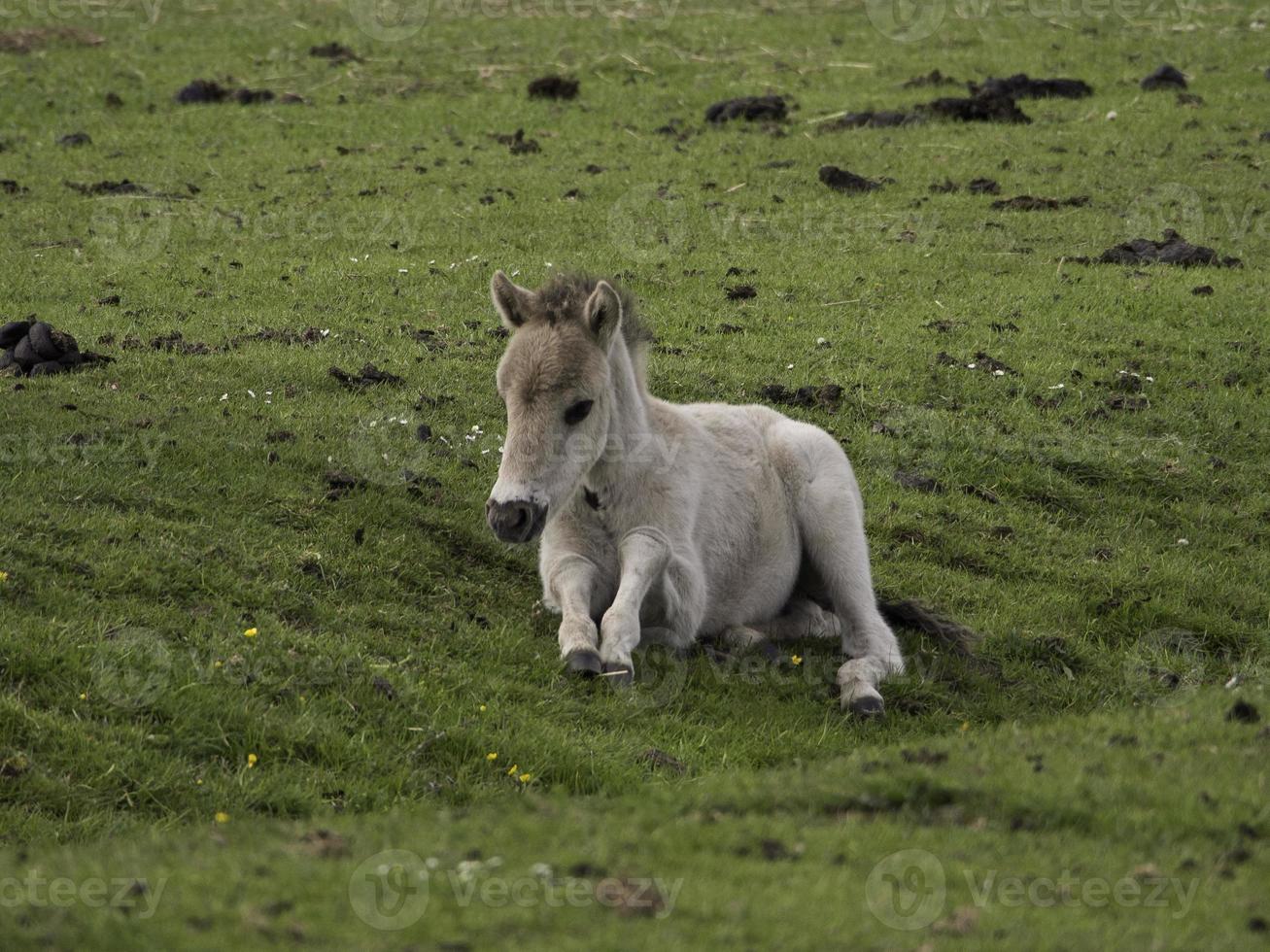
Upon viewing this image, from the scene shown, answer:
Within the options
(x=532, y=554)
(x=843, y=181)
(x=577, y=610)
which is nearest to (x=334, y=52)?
(x=843, y=181)

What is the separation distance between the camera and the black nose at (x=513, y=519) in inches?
368

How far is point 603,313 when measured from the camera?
10.4 meters

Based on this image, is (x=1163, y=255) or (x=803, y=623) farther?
(x=1163, y=255)

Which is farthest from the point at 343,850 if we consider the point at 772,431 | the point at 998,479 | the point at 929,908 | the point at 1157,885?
the point at 998,479

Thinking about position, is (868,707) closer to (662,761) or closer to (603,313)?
(662,761)

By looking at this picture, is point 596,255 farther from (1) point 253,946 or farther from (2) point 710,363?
(1) point 253,946

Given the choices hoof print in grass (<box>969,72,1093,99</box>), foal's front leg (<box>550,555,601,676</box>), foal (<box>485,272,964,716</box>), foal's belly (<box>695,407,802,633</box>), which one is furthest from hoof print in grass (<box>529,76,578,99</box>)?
foal's front leg (<box>550,555,601,676</box>)

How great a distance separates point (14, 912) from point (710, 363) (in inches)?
492

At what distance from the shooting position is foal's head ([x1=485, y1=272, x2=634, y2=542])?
9.52 metres

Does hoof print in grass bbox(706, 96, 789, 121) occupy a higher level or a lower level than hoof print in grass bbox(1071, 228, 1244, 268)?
higher

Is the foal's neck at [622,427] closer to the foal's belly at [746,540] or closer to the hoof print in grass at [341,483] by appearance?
the foal's belly at [746,540]

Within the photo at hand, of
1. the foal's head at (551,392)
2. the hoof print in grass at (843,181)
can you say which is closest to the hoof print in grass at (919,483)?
the foal's head at (551,392)

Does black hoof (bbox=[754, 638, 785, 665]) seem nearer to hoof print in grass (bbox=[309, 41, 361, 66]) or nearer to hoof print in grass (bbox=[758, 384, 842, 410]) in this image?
hoof print in grass (bbox=[758, 384, 842, 410])

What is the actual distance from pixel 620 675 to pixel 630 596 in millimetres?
573
